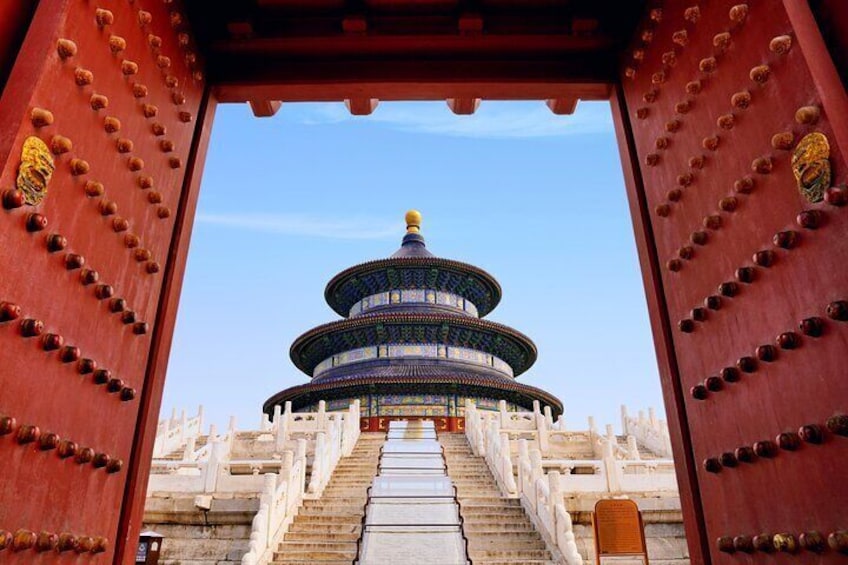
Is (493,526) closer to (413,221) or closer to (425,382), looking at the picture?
(425,382)

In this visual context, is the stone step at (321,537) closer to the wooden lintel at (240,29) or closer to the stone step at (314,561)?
the stone step at (314,561)

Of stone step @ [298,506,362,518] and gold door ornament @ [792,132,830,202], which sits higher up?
gold door ornament @ [792,132,830,202]

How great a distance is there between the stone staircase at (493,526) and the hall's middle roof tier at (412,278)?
1566cm

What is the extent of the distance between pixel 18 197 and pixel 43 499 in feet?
3.31

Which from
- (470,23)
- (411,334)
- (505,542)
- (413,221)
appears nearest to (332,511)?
(505,542)

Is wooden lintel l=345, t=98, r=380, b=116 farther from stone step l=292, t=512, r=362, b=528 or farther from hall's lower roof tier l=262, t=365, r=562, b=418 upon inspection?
hall's lower roof tier l=262, t=365, r=562, b=418

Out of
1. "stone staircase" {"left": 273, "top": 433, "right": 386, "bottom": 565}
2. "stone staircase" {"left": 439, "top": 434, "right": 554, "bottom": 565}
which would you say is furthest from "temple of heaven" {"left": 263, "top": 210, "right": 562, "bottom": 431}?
"stone staircase" {"left": 439, "top": 434, "right": 554, "bottom": 565}

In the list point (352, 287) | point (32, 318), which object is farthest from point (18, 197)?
point (352, 287)

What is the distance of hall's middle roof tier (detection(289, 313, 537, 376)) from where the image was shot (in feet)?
80.9

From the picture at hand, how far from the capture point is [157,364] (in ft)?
9.71

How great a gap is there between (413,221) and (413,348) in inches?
382

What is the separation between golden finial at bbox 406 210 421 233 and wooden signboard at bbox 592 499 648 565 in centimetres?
2624

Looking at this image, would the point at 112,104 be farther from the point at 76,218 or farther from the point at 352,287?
the point at 352,287

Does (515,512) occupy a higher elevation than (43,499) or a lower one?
higher
